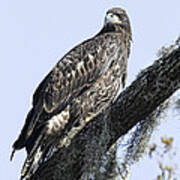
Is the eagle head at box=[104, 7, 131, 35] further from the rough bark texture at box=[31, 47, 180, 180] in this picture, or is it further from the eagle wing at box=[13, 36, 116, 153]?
the rough bark texture at box=[31, 47, 180, 180]

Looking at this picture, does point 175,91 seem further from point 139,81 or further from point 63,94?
point 63,94

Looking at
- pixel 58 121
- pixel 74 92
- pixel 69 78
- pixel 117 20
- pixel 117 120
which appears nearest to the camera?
pixel 117 120

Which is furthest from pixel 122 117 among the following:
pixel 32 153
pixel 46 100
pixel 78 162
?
pixel 46 100

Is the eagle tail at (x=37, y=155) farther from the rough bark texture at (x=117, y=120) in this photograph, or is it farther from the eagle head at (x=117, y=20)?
the eagle head at (x=117, y=20)

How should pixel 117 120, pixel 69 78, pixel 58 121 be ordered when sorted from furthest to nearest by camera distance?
1. pixel 69 78
2. pixel 58 121
3. pixel 117 120

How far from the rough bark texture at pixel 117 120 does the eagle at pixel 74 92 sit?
0.38 m

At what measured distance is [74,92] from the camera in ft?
19.2

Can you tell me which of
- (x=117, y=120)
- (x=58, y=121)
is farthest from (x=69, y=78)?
(x=117, y=120)

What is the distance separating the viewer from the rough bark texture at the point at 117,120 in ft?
12.9

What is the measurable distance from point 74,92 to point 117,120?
1.71 metres

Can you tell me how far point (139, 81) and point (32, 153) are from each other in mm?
1328

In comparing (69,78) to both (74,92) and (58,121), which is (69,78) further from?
A: (58,121)

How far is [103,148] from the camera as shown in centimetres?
431

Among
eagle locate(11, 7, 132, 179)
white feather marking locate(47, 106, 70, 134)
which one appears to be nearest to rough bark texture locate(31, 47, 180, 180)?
eagle locate(11, 7, 132, 179)
